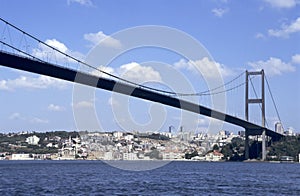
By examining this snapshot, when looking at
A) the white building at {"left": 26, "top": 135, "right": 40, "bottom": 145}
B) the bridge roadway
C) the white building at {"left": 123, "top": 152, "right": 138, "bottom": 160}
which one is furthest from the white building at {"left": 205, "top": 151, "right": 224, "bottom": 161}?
the white building at {"left": 26, "top": 135, "right": 40, "bottom": 145}

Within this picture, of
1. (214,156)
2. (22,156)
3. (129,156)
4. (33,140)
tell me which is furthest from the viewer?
(33,140)

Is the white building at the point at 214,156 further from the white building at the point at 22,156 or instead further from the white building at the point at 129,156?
the white building at the point at 22,156

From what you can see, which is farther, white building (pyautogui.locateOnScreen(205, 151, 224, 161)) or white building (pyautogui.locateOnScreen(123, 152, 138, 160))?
white building (pyautogui.locateOnScreen(205, 151, 224, 161))

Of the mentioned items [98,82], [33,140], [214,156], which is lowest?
[214,156]

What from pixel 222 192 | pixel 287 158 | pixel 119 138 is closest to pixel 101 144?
pixel 119 138

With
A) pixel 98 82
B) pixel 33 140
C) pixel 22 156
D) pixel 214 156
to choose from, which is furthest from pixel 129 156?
pixel 33 140

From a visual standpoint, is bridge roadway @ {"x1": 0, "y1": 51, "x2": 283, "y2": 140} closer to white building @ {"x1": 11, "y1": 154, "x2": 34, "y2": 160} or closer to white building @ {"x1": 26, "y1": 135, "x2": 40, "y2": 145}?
white building @ {"x1": 11, "y1": 154, "x2": 34, "y2": 160}

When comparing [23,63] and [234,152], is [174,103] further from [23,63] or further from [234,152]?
[234,152]

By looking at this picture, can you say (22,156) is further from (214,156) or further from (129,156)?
(129,156)
